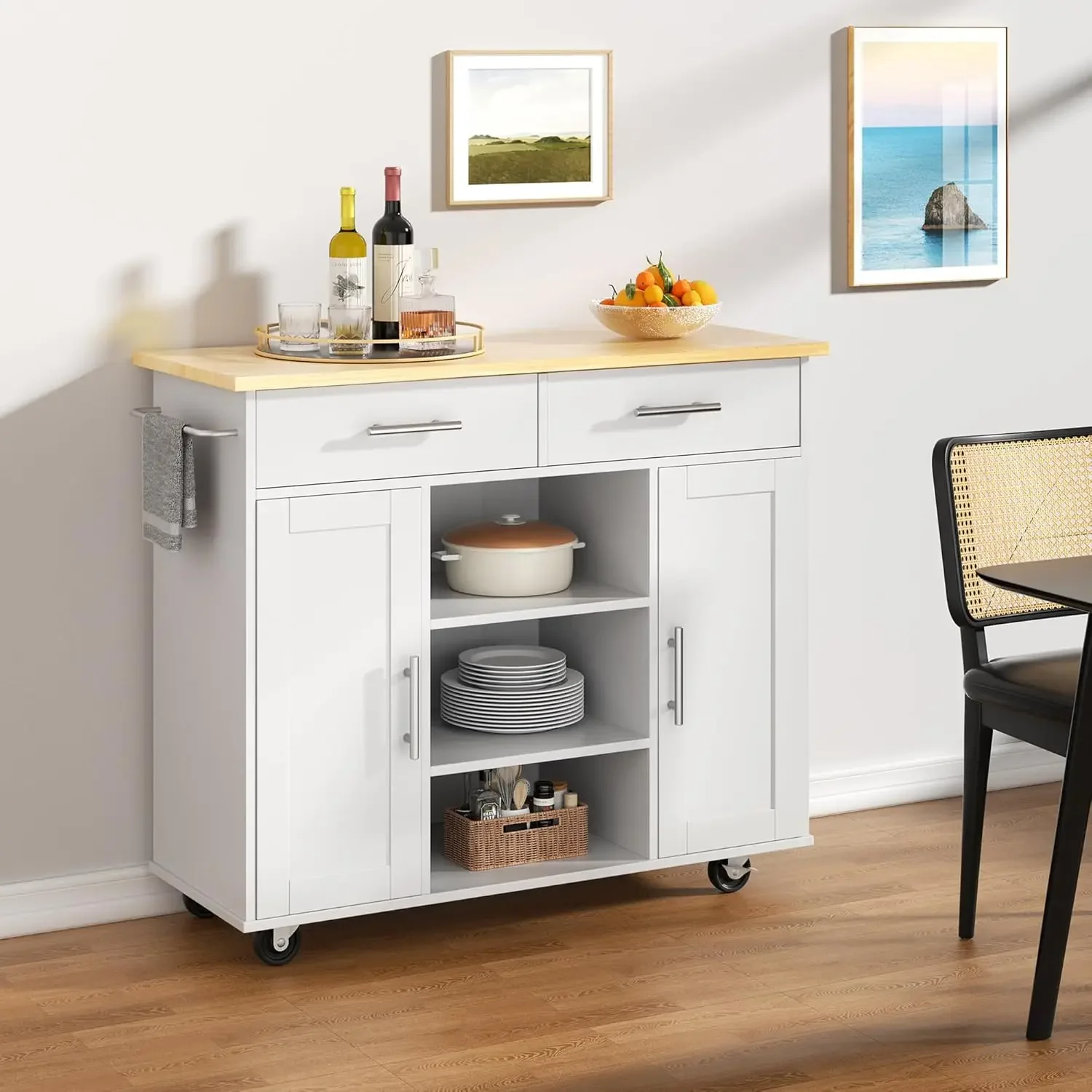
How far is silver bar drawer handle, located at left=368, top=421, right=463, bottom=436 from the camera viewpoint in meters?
3.15

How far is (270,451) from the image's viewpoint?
308 centimetres

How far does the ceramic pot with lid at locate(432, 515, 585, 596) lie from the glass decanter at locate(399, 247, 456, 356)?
1.27 ft

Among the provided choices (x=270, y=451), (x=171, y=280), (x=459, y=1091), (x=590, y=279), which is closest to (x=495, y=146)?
(x=590, y=279)

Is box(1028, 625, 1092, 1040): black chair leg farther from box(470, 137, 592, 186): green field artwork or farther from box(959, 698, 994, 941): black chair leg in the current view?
box(470, 137, 592, 186): green field artwork

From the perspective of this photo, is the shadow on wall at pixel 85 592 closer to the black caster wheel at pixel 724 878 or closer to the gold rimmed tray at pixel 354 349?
the gold rimmed tray at pixel 354 349

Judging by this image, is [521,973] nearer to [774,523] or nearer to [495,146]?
[774,523]

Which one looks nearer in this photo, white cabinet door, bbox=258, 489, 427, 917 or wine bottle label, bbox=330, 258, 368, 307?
white cabinet door, bbox=258, 489, 427, 917

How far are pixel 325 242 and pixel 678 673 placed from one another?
107 cm

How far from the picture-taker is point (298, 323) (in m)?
3.32

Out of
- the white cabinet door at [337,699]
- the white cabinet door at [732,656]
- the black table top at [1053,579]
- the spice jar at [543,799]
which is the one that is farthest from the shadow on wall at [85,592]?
the black table top at [1053,579]

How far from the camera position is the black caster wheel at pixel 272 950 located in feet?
10.8

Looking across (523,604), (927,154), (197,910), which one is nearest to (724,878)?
(523,604)

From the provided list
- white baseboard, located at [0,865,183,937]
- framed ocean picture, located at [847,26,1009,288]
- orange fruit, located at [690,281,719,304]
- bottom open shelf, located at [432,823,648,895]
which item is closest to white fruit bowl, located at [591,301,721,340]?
orange fruit, located at [690,281,719,304]

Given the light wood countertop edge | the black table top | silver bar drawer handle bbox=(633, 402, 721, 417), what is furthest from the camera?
silver bar drawer handle bbox=(633, 402, 721, 417)
